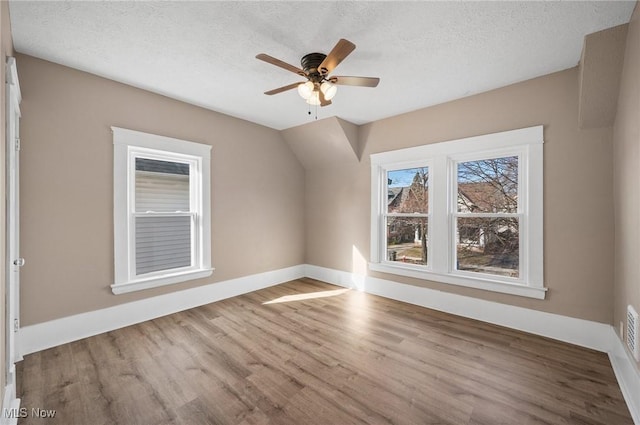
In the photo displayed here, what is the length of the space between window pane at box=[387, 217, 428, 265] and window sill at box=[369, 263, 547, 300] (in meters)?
0.18

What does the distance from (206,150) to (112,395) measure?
279 centimetres

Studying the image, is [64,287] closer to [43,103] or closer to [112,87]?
[43,103]

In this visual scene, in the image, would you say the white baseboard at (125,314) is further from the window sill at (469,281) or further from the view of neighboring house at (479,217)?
the view of neighboring house at (479,217)

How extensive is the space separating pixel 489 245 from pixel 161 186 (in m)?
4.02

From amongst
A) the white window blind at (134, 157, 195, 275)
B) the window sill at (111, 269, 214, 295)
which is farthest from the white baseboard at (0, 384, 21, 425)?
the white window blind at (134, 157, 195, 275)

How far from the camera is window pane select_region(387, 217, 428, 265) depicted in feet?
12.8

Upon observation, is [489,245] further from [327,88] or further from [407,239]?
[327,88]

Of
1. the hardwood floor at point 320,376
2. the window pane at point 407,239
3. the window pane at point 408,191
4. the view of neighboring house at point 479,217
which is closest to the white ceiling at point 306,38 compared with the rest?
the view of neighboring house at point 479,217

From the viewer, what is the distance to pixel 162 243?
11.6ft

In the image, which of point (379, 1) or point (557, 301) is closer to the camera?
point (379, 1)

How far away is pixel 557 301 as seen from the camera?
283cm

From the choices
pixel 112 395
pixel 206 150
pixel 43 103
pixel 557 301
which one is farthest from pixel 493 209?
pixel 43 103

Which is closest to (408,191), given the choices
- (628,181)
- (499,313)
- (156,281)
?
(499,313)

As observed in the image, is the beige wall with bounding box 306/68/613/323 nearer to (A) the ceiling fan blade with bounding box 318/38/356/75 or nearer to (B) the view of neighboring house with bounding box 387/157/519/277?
(B) the view of neighboring house with bounding box 387/157/519/277
